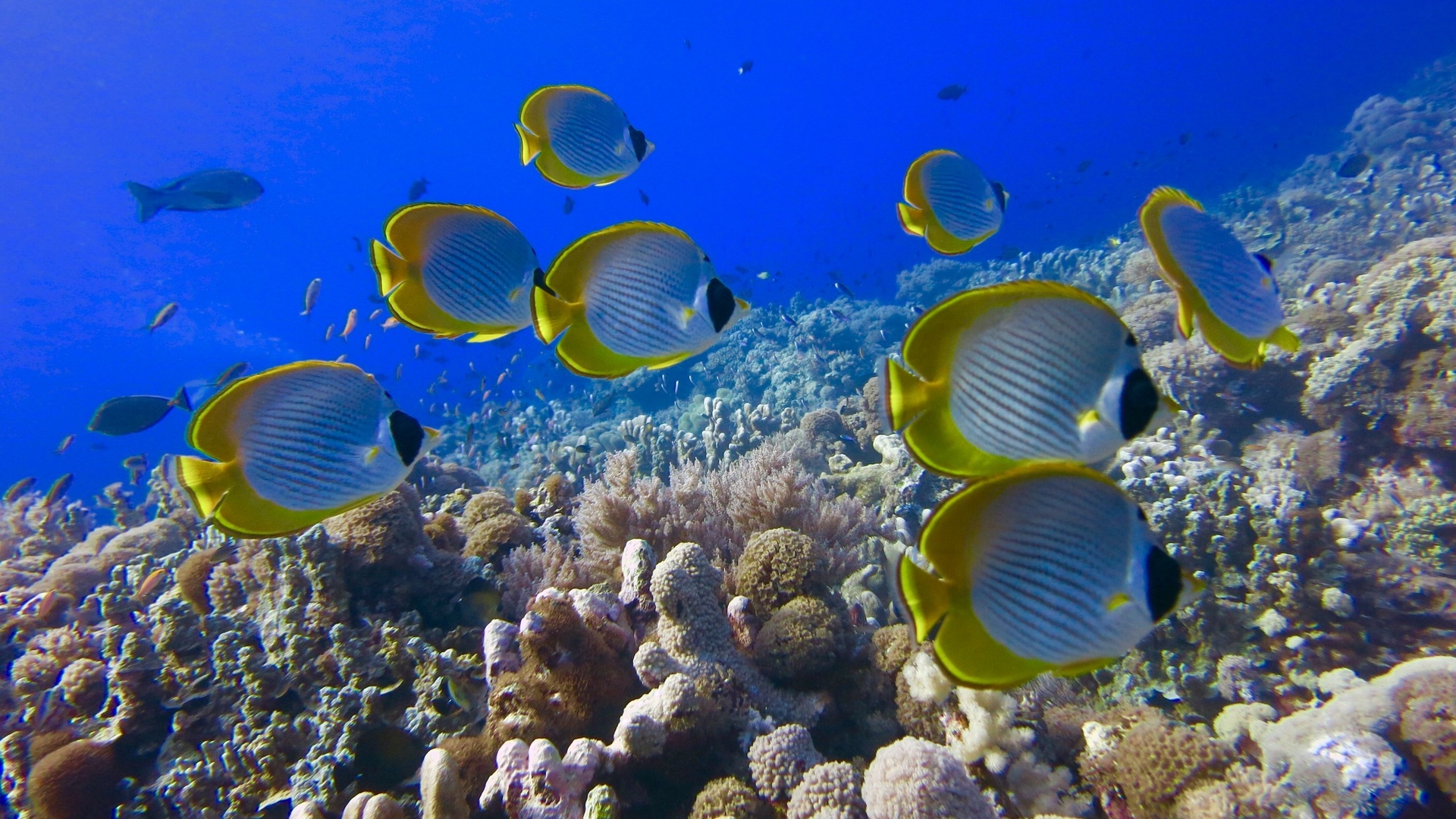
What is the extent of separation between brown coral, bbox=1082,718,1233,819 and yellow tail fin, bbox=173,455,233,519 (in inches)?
133

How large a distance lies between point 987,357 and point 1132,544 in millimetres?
424

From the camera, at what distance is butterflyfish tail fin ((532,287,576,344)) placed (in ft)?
5.81

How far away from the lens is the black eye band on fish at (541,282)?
178 cm

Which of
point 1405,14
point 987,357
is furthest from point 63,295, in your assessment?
point 1405,14

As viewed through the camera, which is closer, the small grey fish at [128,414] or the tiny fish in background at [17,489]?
the small grey fish at [128,414]

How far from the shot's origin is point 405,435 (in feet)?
5.09

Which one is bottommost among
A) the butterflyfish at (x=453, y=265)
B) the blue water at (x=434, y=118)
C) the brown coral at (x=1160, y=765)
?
the brown coral at (x=1160, y=765)

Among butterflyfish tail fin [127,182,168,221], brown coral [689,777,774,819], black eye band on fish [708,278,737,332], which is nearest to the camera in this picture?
black eye band on fish [708,278,737,332]

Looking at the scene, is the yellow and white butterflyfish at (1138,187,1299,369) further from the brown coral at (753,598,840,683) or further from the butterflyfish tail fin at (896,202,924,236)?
the brown coral at (753,598,840,683)

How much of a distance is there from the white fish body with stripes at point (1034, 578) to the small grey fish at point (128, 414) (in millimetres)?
8960

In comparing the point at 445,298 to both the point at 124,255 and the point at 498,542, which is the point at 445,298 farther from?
the point at 124,255

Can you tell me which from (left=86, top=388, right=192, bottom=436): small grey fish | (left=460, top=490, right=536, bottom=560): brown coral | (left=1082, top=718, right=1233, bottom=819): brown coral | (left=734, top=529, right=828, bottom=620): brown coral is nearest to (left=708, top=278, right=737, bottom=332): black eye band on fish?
(left=734, top=529, right=828, bottom=620): brown coral

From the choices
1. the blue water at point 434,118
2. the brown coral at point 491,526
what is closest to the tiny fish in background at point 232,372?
the brown coral at point 491,526

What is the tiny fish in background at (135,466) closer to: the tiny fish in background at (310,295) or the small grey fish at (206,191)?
the tiny fish in background at (310,295)
